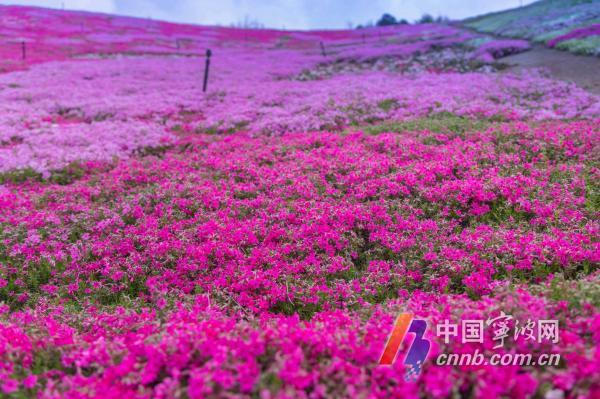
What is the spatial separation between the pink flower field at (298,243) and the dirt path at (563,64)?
6.12 feet

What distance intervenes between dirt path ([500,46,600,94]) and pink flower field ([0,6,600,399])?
Result: 1865mm

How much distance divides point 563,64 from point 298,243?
86.9 ft

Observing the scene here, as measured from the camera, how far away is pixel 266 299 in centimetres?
668

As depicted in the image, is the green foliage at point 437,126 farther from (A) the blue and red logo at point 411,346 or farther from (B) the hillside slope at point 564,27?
(B) the hillside slope at point 564,27

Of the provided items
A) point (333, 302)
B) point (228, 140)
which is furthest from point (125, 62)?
point (333, 302)

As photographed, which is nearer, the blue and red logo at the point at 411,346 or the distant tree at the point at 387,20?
the blue and red logo at the point at 411,346

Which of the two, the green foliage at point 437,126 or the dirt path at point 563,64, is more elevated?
the dirt path at point 563,64

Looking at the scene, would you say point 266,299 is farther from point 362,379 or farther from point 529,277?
point 529,277

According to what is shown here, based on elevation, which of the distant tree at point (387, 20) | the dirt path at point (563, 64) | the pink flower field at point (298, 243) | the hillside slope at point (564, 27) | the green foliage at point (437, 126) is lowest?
the pink flower field at point (298, 243)

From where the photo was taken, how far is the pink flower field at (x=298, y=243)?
403cm

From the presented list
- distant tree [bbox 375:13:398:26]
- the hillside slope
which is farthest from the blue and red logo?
distant tree [bbox 375:13:398:26]

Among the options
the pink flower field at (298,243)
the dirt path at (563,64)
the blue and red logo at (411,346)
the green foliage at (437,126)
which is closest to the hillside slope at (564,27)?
the dirt path at (563,64)

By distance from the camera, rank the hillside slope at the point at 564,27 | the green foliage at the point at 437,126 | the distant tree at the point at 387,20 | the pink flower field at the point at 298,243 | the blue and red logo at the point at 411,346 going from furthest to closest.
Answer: the distant tree at the point at 387,20 → the hillside slope at the point at 564,27 → the green foliage at the point at 437,126 → the pink flower field at the point at 298,243 → the blue and red logo at the point at 411,346

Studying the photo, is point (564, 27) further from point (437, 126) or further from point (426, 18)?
point (426, 18)
